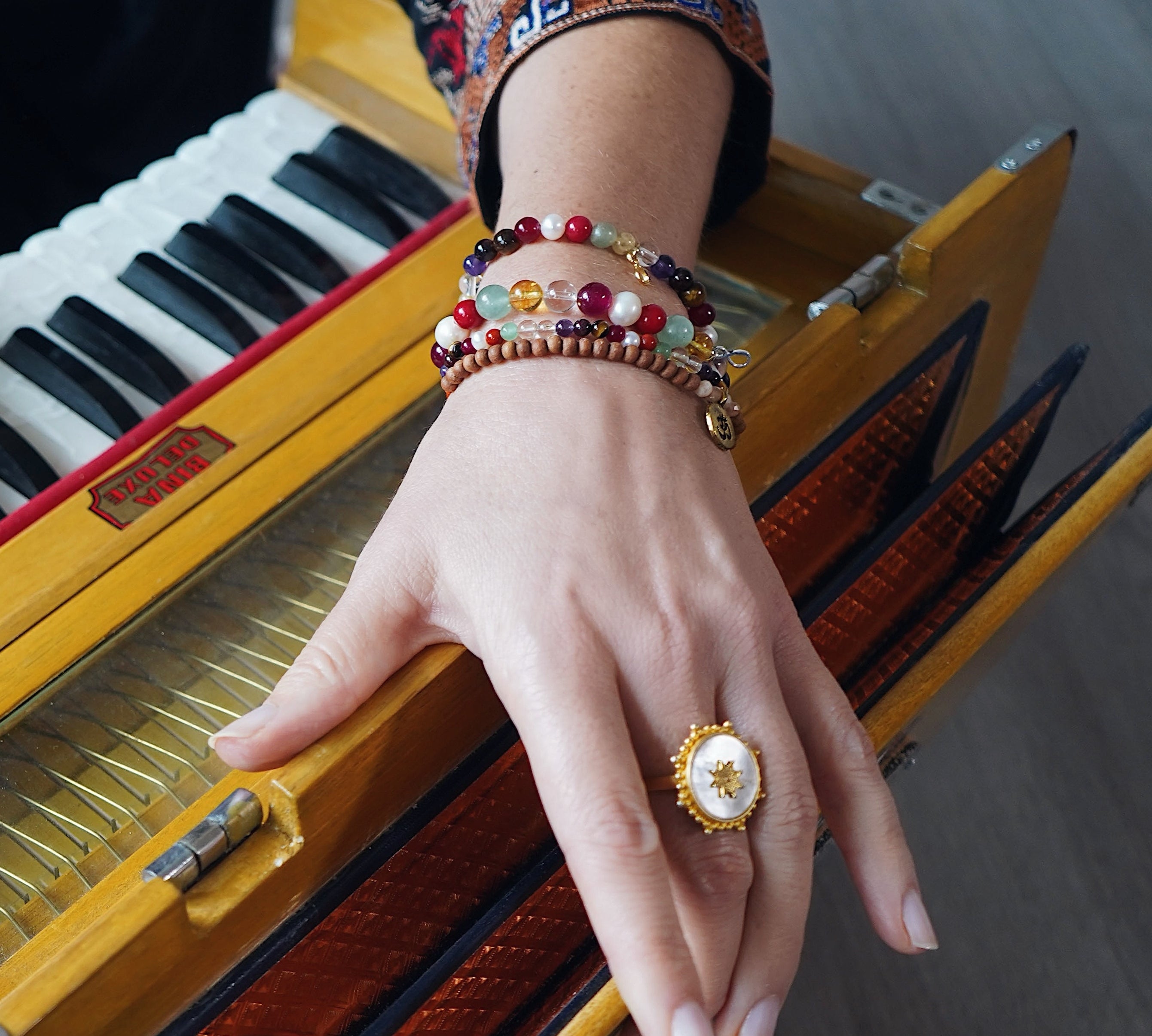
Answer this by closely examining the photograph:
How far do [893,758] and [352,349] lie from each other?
1.75 feet

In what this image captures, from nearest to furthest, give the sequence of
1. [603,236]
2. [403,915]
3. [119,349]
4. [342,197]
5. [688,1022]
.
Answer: [688,1022] → [403,915] → [603,236] → [119,349] → [342,197]

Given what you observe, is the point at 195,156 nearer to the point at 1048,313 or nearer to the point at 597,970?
the point at 597,970

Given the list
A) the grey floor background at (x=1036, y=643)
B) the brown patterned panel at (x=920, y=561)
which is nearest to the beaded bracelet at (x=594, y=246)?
the brown patterned panel at (x=920, y=561)

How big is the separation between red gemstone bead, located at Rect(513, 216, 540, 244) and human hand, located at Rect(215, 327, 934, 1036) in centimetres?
12

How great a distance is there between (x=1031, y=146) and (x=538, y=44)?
40 centimetres

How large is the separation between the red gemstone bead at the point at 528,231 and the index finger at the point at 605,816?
0.30 metres

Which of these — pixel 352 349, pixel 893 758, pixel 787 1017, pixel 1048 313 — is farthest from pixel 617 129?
pixel 1048 313

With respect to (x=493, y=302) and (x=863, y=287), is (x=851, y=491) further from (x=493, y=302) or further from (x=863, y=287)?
(x=493, y=302)

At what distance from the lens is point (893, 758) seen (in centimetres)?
84

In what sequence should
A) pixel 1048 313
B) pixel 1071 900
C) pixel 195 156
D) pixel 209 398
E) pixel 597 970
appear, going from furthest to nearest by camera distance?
pixel 1048 313 < pixel 1071 900 < pixel 195 156 < pixel 209 398 < pixel 597 970

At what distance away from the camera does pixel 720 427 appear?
696mm

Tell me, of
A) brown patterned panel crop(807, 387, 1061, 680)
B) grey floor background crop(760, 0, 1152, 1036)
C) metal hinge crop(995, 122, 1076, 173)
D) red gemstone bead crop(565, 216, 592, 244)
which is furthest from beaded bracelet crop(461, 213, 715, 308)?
grey floor background crop(760, 0, 1152, 1036)

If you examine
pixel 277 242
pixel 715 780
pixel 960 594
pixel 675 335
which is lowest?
pixel 715 780

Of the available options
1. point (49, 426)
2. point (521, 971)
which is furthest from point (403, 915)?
point (49, 426)
